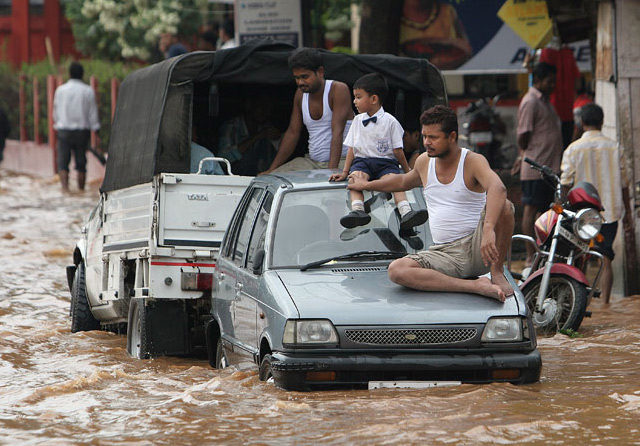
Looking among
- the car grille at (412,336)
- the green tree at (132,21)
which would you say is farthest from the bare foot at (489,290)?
the green tree at (132,21)

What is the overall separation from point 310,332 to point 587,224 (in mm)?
4248

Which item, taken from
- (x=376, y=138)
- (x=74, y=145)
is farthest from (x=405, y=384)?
(x=74, y=145)

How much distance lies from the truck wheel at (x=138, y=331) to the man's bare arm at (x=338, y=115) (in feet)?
6.08

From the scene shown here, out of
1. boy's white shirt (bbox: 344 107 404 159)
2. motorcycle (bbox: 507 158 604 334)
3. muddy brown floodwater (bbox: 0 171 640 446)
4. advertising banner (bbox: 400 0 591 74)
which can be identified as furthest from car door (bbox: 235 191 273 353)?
advertising banner (bbox: 400 0 591 74)

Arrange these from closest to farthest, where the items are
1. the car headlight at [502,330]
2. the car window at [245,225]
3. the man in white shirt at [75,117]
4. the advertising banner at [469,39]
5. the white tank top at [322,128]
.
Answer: the car headlight at [502,330]
the car window at [245,225]
the white tank top at [322,128]
the advertising banner at [469,39]
the man in white shirt at [75,117]

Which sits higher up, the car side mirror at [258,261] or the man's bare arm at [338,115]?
the man's bare arm at [338,115]

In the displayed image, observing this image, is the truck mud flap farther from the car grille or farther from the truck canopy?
the car grille

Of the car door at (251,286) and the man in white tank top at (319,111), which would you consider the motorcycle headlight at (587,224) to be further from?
the car door at (251,286)

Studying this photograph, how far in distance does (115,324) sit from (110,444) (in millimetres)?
5619

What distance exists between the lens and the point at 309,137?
11.0m

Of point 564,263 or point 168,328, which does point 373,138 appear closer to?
point 168,328

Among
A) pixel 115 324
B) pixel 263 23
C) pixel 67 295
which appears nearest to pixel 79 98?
pixel 263 23

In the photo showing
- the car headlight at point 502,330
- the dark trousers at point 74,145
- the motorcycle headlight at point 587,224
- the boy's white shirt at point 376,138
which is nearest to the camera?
the car headlight at point 502,330

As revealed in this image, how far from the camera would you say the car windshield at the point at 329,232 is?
8.28 meters
